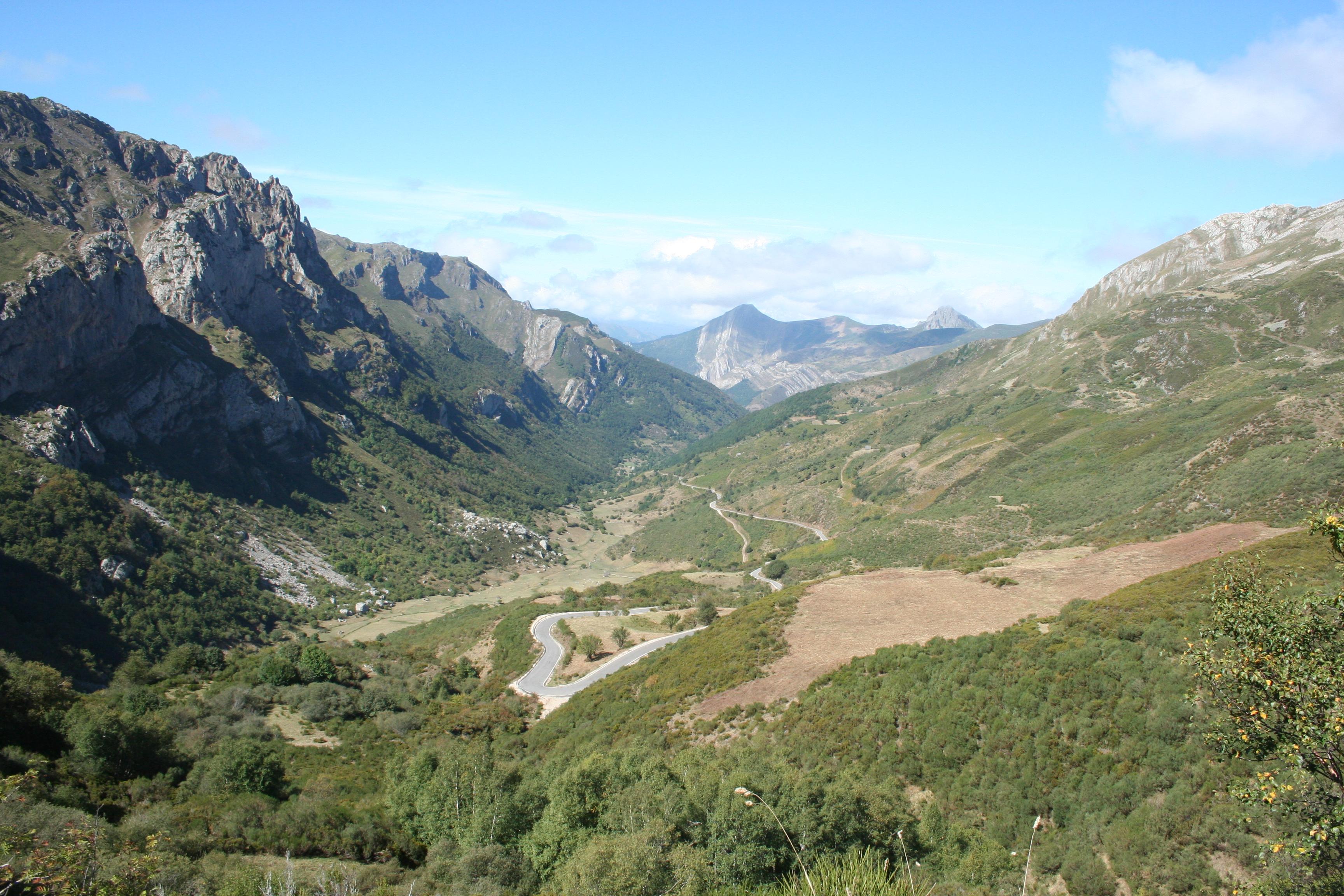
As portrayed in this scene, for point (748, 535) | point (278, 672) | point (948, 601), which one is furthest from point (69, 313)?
point (948, 601)

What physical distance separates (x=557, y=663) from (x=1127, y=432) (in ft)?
270

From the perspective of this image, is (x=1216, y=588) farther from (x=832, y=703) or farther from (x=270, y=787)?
(x=270, y=787)

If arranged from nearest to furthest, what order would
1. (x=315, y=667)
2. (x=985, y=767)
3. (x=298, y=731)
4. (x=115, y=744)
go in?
(x=985, y=767) < (x=115, y=744) < (x=298, y=731) < (x=315, y=667)

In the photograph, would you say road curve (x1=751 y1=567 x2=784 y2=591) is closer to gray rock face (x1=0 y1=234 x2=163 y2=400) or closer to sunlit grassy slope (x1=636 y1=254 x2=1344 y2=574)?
sunlit grassy slope (x1=636 y1=254 x2=1344 y2=574)

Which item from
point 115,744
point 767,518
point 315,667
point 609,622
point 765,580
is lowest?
point 765,580

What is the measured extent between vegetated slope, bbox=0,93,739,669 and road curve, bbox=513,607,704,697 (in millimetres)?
63183

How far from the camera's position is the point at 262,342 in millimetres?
163125

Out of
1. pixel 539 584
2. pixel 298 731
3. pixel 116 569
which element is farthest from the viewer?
pixel 539 584

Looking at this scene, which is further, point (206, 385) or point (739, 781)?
point (206, 385)

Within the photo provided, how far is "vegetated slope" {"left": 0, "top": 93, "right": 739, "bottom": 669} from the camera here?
335 feet

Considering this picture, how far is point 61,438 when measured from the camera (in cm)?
9212

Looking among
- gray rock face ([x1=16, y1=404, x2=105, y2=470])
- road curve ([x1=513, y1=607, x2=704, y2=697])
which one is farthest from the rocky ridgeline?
road curve ([x1=513, y1=607, x2=704, y2=697])

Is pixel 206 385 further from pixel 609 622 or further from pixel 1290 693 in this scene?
pixel 1290 693

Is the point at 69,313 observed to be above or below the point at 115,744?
above
